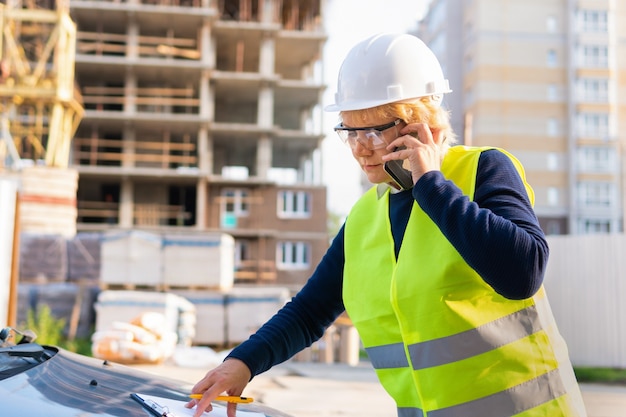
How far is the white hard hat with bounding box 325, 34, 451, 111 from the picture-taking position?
1.83 m

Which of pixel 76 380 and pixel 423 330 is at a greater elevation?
pixel 423 330

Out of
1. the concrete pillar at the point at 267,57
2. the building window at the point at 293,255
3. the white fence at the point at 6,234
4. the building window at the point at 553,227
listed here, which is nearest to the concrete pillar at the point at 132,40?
the concrete pillar at the point at 267,57

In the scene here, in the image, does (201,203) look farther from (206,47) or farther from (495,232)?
(495,232)

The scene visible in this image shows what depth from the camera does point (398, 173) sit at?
176 cm

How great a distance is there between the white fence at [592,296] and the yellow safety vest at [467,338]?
13.1 meters

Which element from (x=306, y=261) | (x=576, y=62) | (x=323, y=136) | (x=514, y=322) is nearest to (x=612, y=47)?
(x=576, y=62)

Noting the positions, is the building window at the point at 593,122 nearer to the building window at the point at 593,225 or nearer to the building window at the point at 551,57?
the building window at the point at 551,57

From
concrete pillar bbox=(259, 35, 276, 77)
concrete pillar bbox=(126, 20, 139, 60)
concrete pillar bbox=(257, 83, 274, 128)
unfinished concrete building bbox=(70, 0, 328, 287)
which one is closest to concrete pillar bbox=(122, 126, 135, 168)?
unfinished concrete building bbox=(70, 0, 328, 287)

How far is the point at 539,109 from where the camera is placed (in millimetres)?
52531

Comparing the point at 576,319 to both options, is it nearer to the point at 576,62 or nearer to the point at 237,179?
the point at 237,179

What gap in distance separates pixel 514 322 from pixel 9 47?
104ft

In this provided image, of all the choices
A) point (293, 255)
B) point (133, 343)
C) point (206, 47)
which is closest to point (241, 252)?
point (293, 255)

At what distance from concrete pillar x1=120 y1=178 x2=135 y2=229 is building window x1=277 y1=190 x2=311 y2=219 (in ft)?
23.2

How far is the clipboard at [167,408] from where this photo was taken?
161 centimetres
